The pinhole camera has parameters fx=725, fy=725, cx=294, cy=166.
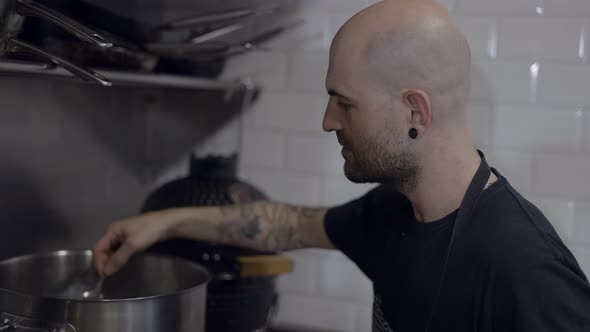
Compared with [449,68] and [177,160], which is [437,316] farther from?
[177,160]

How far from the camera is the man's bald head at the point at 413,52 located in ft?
3.11

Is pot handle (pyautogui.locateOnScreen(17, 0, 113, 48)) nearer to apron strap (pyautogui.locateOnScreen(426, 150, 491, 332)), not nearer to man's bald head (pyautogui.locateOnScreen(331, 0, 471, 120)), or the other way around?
man's bald head (pyautogui.locateOnScreen(331, 0, 471, 120))

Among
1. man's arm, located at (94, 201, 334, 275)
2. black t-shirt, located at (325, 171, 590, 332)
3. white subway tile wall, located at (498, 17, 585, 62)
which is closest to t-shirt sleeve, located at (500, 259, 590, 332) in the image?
black t-shirt, located at (325, 171, 590, 332)

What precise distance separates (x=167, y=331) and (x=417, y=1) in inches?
21.1

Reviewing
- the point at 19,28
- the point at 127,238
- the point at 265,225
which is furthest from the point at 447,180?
the point at 19,28

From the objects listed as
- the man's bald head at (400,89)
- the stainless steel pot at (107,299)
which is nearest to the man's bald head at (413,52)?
the man's bald head at (400,89)

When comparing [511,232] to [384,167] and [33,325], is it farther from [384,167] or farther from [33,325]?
[33,325]

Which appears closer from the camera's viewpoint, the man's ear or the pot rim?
the pot rim

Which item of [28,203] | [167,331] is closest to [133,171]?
[28,203]

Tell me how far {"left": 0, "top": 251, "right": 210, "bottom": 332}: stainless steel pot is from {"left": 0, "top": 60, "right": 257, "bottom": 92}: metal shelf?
255 millimetres

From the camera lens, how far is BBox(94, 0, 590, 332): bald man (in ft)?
2.80

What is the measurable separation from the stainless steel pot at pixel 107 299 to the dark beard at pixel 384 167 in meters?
0.25

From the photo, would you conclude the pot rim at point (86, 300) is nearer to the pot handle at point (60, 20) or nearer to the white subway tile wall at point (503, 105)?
the pot handle at point (60, 20)

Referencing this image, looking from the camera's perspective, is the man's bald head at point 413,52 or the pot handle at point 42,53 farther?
the man's bald head at point 413,52
